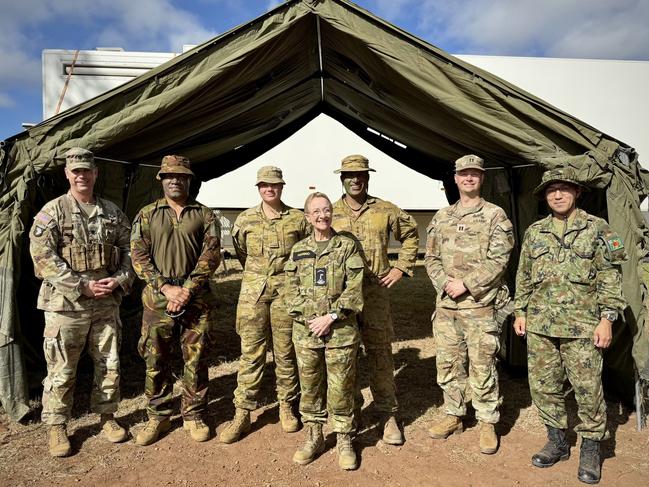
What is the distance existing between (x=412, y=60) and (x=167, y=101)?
1.85m

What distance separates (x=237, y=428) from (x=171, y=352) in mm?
743

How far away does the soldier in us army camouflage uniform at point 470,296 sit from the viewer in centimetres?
309

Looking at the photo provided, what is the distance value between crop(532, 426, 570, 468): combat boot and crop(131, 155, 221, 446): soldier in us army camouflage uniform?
7.52ft

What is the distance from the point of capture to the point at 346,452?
294 centimetres

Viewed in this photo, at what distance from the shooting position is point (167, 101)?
334 cm

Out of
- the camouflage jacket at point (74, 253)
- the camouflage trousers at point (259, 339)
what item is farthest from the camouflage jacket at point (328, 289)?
the camouflage jacket at point (74, 253)

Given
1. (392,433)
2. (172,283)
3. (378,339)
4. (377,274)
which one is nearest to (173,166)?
(172,283)

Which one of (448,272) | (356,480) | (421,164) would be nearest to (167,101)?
(448,272)

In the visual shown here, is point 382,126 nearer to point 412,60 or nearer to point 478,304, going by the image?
point 412,60

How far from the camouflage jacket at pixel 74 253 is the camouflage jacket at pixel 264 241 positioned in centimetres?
89

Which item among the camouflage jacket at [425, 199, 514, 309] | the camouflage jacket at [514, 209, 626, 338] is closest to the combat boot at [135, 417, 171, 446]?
the camouflage jacket at [425, 199, 514, 309]

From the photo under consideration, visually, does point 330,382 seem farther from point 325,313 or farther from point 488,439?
point 488,439

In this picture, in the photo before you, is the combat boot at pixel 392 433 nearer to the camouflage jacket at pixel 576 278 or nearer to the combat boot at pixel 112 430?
the camouflage jacket at pixel 576 278

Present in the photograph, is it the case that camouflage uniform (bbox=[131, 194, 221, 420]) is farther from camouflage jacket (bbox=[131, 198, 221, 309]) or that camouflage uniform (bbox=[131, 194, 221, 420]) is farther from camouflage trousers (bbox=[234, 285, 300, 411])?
camouflage trousers (bbox=[234, 285, 300, 411])
